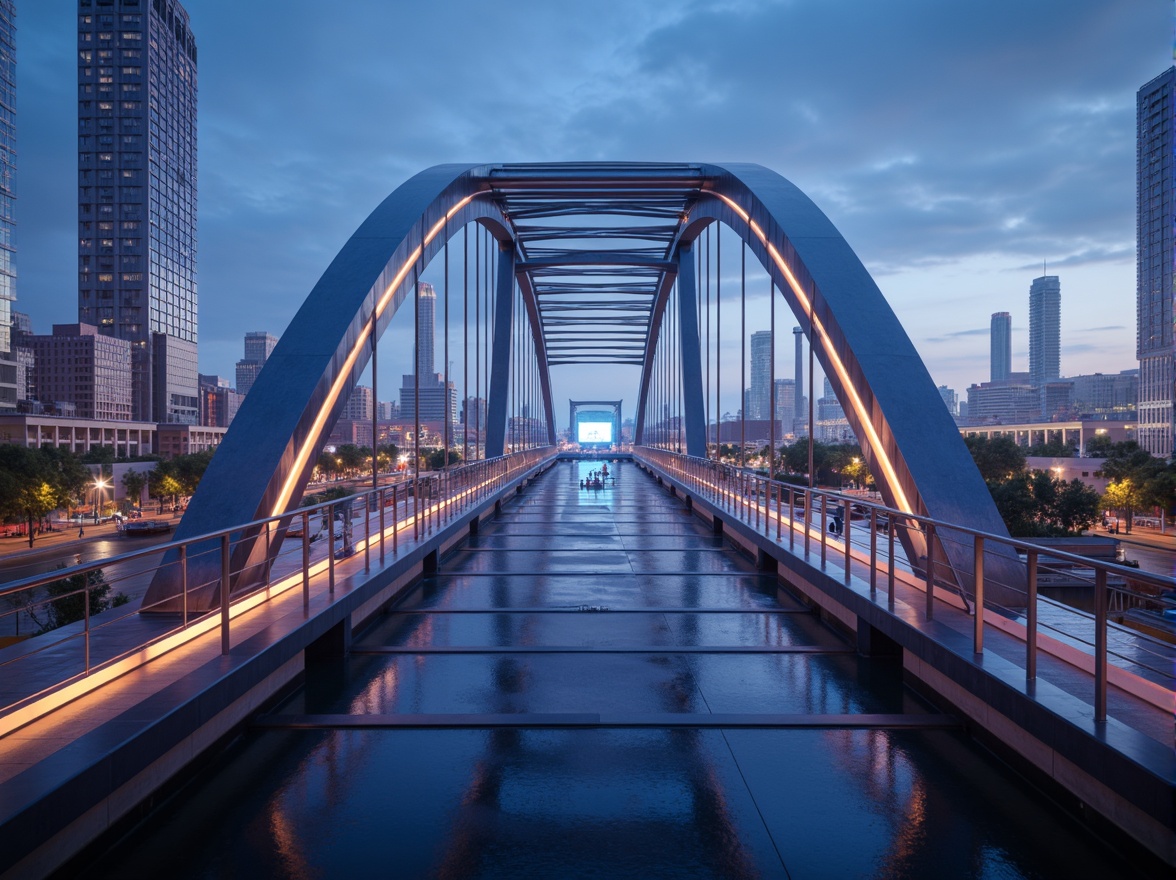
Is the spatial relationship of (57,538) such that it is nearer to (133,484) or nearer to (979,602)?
(133,484)

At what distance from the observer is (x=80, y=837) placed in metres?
3.00

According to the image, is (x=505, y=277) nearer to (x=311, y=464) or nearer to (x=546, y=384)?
(x=311, y=464)

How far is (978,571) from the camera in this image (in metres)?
4.38

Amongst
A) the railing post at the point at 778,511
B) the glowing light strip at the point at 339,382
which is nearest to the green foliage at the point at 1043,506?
the railing post at the point at 778,511

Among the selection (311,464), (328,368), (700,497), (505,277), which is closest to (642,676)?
(311,464)

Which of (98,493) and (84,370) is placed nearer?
(98,493)

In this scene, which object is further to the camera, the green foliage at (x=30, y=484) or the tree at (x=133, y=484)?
the tree at (x=133, y=484)

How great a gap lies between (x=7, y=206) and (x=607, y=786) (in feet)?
276

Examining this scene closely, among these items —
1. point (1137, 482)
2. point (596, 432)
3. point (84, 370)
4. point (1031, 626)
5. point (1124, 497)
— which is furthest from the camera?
point (84, 370)

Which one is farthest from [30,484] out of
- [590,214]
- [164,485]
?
[590,214]

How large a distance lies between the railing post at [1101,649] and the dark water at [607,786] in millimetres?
573

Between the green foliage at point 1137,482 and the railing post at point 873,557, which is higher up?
the railing post at point 873,557

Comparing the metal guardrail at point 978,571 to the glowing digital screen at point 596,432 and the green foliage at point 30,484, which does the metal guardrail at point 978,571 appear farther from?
the glowing digital screen at point 596,432

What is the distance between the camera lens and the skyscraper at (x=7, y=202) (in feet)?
209
